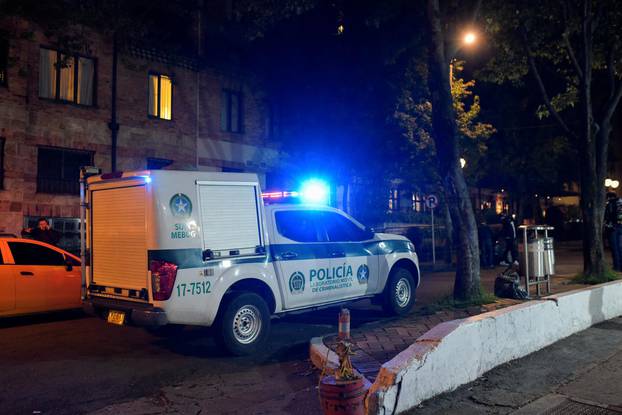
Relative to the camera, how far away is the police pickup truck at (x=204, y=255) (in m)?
6.46

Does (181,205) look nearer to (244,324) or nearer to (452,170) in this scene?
(244,324)

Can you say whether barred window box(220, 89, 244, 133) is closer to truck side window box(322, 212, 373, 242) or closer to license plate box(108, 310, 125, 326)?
truck side window box(322, 212, 373, 242)

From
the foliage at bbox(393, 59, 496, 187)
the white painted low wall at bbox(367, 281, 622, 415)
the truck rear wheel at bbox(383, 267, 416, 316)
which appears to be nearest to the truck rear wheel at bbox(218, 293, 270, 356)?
the white painted low wall at bbox(367, 281, 622, 415)

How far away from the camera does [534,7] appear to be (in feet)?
39.6

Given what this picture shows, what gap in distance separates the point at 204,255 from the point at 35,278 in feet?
13.7

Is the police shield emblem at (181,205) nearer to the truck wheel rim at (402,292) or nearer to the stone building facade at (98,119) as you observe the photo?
the truck wheel rim at (402,292)

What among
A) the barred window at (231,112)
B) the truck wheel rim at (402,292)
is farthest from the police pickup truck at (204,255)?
the barred window at (231,112)

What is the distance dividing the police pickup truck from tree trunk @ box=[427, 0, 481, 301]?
2.05 m

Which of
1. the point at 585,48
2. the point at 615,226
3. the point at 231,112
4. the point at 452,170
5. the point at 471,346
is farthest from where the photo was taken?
the point at 231,112

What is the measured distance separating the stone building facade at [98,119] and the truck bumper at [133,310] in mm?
7277

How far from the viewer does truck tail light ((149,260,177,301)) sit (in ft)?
20.8

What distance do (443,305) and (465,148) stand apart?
43.5 feet

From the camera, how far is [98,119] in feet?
52.3

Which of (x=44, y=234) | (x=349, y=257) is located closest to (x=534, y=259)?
(x=349, y=257)
